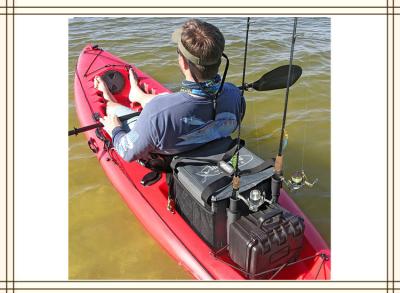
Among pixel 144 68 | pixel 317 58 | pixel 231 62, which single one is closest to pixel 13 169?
pixel 144 68

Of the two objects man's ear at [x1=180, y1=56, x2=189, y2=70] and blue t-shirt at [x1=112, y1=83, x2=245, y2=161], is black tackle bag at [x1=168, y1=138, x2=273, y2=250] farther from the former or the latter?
man's ear at [x1=180, y1=56, x2=189, y2=70]

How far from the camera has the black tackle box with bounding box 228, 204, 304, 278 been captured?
2479 mm

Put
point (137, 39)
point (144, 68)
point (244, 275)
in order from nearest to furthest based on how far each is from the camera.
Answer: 1. point (244, 275)
2. point (144, 68)
3. point (137, 39)

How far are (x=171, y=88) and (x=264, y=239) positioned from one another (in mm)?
4617

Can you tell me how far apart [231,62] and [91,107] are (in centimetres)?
351

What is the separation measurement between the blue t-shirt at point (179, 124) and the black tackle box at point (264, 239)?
2.49ft

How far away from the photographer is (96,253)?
3770 mm

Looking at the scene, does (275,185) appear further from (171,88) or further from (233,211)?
(171,88)

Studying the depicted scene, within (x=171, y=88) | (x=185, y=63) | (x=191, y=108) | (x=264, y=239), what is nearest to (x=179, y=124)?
(x=191, y=108)

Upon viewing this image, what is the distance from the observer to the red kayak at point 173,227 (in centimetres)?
289

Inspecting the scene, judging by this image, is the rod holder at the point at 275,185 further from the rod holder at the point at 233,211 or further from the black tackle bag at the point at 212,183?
the rod holder at the point at 233,211

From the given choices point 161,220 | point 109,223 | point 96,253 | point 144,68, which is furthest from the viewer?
point 144,68

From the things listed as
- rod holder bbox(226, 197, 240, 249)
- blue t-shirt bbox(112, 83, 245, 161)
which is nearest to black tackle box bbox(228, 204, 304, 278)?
rod holder bbox(226, 197, 240, 249)

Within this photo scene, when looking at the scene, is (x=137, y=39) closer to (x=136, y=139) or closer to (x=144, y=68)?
(x=144, y=68)
